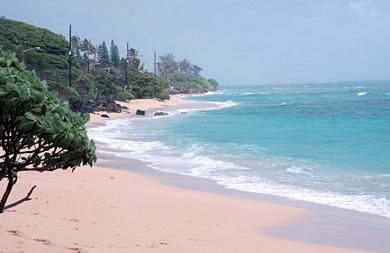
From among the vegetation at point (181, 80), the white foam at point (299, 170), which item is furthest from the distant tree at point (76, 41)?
the white foam at point (299, 170)

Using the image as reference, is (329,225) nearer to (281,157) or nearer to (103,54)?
(281,157)

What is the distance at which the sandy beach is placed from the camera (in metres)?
6.46

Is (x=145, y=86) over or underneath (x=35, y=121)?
over

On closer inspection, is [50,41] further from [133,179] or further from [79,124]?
[79,124]

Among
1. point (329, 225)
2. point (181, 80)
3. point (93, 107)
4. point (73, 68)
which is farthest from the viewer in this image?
point (181, 80)

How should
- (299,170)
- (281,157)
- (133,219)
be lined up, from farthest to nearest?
1. (281,157)
2. (299,170)
3. (133,219)

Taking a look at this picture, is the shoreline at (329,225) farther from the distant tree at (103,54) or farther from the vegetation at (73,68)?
the distant tree at (103,54)

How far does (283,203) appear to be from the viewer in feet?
35.1

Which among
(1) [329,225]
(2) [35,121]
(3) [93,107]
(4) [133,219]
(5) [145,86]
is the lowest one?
(1) [329,225]

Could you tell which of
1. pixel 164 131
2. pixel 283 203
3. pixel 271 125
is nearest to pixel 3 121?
pixel 283 203

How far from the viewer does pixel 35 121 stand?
3.37 meters

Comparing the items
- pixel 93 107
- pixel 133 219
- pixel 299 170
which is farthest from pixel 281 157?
pixel 93 107

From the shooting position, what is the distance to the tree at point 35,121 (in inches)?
130

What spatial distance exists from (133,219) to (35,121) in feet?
16.4
